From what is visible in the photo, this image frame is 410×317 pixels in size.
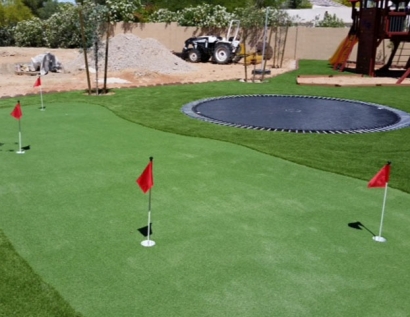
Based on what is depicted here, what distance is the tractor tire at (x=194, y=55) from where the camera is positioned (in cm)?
2102

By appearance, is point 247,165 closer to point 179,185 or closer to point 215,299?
point 179,185

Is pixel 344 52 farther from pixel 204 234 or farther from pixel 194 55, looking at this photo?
pixel 204 234

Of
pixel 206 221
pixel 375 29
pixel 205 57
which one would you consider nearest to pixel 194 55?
pixel 205 57

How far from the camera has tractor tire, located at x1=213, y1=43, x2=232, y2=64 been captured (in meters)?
20.4

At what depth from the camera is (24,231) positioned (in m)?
3.91

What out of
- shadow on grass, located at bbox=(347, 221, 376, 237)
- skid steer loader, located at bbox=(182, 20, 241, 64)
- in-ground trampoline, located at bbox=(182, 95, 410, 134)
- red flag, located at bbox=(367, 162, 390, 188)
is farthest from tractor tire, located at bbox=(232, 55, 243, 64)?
red flag, located at bbox=(367, 162, 390, 188)

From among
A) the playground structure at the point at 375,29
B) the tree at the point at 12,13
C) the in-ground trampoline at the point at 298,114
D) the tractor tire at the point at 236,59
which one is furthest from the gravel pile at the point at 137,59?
the tree at the point at 12,13

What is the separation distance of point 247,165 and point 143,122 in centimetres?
298

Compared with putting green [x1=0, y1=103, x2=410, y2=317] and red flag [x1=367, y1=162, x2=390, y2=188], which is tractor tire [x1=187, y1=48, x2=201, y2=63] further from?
red flag [x1=367, y1=162, x2=390, y2=188]

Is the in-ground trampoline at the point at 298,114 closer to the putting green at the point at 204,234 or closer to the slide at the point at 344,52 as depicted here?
the putting green at the point at 204,234

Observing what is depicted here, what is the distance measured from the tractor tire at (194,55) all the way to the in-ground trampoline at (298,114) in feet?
33.5

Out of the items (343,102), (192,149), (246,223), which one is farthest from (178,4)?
(246,223)

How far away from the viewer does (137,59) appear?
17734 mm

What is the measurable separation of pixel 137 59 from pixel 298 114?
10.0m
